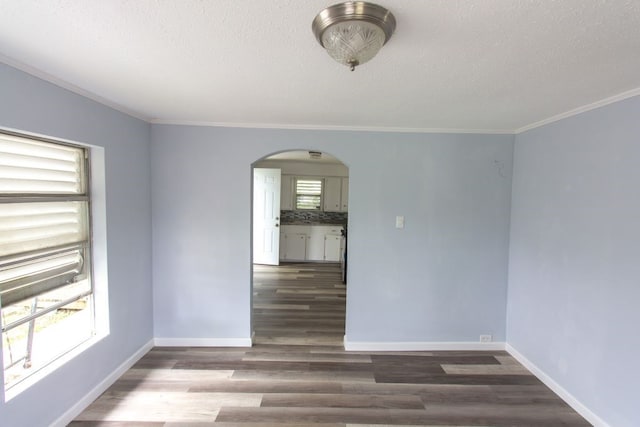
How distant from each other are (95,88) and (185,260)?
157 cm

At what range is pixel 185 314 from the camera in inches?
109

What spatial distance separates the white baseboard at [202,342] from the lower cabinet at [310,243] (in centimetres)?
356

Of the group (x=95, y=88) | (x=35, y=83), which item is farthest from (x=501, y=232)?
(x=35, y=83)

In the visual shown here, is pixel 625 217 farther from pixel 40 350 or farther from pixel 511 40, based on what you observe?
pixel 40 350

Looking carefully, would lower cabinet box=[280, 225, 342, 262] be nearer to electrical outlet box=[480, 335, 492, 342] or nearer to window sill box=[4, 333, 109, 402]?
electrical outlet box=[480, 335, 492, 342]

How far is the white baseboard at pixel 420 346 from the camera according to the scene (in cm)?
281

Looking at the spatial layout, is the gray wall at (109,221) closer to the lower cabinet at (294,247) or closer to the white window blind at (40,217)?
the white window blind at (40,217)

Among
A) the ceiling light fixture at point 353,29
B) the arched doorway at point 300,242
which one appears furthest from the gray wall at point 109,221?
the ceiling light fixture at point 353,29

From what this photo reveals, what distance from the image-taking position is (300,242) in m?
6.36

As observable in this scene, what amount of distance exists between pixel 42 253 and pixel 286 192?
192 inches

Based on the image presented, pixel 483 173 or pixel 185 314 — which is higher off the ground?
pixel 483 173

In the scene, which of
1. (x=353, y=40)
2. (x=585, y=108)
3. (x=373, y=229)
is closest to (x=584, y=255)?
(x=585, y=108)

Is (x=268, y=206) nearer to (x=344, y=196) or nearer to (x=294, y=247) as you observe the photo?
(x=294, y=247)

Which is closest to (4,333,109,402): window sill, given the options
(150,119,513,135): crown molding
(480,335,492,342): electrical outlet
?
(150,119,513,135): crown molding
